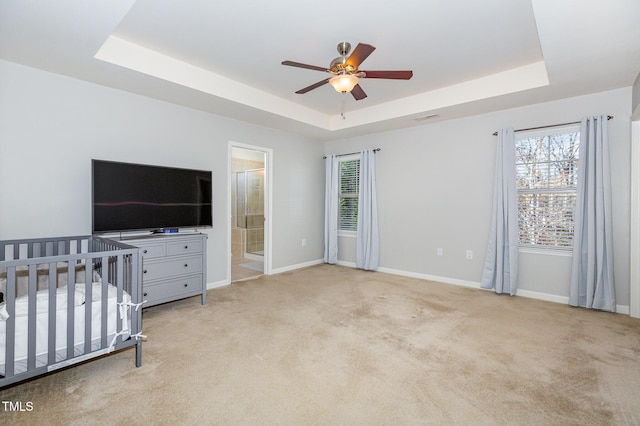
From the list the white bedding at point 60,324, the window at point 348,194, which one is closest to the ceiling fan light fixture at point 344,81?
the white bedding at point 60,324

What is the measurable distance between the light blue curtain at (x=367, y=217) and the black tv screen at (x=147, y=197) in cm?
248

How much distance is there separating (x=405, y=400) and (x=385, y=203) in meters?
3.52

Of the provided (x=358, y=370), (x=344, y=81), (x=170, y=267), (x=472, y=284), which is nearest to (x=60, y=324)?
(x=170, y=267)

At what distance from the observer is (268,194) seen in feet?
15.9

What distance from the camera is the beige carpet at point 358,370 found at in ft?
5.39

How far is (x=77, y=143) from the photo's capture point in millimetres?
2955

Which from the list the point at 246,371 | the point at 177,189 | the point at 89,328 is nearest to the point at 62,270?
the point at 89,328

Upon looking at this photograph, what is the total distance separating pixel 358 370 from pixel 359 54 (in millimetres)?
2205

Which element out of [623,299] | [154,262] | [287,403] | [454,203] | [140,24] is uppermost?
[140,24]

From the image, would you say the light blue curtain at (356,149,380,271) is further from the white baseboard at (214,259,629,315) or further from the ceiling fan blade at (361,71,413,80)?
the ceiling fan blade at (361,71,413,80)

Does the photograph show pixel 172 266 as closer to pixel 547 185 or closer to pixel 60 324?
pixel 60 324

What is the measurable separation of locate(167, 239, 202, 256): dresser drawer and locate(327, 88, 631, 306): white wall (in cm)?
286

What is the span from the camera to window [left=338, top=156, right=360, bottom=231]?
5434mm

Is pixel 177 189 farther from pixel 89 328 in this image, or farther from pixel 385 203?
pixel 385 203
